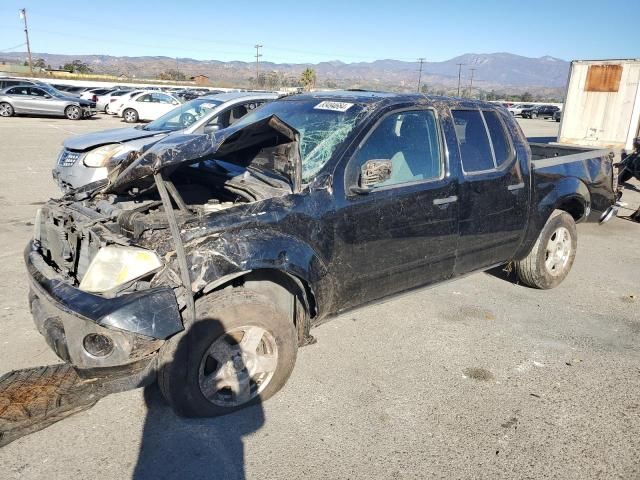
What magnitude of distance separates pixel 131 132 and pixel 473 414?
22.3ft

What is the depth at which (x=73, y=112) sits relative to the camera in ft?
78.2

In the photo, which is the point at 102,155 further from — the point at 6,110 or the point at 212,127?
the point at 6,110

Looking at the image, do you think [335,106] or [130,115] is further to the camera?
[130,115]

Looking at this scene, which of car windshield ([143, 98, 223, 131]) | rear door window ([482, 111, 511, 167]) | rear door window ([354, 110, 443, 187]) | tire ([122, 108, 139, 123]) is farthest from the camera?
tire ([122, 108, 139, 123])

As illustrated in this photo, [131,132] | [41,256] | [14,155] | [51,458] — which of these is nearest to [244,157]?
[41,256]

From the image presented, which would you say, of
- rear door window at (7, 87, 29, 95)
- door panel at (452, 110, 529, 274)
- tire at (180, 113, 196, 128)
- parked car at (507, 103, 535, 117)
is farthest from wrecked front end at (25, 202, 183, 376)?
parked car at (507, 103, 535, 117)

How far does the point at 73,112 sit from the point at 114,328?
24735mm

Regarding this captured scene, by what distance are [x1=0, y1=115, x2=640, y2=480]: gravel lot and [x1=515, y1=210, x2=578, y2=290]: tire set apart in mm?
225

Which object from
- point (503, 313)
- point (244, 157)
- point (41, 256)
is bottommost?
point (503, 313)

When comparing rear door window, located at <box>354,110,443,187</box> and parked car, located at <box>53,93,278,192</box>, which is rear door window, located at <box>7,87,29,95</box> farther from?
rear door window, located at <box>354,110,443,187</box>

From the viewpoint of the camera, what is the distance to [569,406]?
3.27 m

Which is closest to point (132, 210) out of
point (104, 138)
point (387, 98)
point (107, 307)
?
point (107, 307)

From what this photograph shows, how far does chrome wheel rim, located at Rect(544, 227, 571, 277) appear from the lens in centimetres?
509

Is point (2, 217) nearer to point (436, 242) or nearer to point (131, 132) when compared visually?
point (131, 132)
